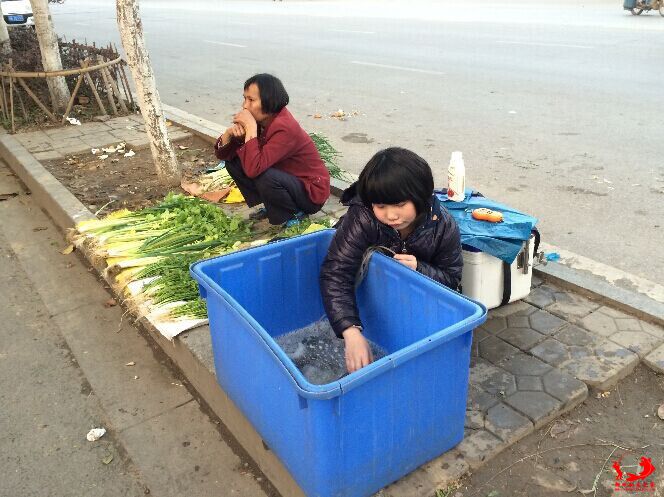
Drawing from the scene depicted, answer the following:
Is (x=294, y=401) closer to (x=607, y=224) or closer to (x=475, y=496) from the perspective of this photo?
(x=475, y=496)

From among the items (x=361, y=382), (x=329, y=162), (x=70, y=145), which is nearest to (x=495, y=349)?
(x=361, y=382)

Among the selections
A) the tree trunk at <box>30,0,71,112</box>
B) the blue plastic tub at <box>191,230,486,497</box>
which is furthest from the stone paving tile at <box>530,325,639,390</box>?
the tree trunk at <box>30,0,71,112</box>

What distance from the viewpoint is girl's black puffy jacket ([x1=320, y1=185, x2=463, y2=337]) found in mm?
2555

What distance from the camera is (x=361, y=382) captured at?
1.82 m

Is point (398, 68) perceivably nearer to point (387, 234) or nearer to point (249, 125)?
point (249, 125)

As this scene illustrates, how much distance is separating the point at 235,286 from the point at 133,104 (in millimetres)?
6398

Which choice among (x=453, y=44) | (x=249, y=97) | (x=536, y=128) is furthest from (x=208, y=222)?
(x=453, y=44)

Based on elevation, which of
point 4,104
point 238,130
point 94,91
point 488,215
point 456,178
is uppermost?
point 238,130

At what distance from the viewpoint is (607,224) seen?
14.6 feet

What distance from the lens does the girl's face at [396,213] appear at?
242 centimetres

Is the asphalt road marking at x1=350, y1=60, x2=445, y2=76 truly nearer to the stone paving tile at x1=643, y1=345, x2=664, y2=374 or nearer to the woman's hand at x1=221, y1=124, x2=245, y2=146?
the woman's hand at x1=221, y1=124, x2=245, y2=146

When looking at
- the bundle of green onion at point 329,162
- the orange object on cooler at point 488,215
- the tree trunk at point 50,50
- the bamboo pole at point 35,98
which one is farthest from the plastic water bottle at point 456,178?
the tree trunk at point 50,50

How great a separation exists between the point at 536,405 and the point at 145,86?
415cm

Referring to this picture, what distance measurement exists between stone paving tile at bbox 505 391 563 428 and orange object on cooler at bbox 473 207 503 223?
2.81 feet
